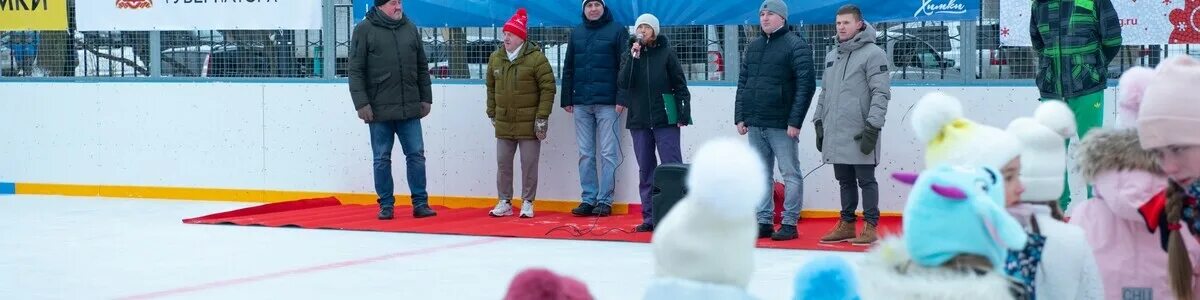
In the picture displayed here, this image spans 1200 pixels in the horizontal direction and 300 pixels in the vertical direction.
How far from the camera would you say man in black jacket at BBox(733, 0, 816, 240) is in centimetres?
955

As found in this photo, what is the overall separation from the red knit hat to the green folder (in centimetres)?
129

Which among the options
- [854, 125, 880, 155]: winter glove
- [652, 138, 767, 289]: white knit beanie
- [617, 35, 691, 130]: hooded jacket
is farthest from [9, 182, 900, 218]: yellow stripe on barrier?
[652, 138, 767, 289]: white knit beanie

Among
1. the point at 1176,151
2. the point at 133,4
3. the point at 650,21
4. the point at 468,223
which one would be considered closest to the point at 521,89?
the point at 468,223

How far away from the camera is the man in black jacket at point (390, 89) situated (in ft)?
36.4

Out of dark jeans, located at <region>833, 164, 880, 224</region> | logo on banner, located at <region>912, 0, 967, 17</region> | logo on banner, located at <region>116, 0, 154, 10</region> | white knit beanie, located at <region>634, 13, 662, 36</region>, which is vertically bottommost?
dark jeans, located at <region>833, 164, 880, 224</region>

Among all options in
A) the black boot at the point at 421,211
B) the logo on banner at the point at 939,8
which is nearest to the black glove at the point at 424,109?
the black boot at the point at 421,211

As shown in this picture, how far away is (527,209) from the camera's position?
11344 mm

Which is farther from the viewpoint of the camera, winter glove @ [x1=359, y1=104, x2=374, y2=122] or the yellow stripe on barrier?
the yellow stripe on barrier

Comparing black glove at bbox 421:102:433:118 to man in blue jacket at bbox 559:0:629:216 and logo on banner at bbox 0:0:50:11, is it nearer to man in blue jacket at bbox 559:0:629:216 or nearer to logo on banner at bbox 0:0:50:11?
man in blue jacket at bbox 559:0:629:216

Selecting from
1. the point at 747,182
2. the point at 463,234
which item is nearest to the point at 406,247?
the point at 463,234

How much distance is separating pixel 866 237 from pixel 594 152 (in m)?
2.63

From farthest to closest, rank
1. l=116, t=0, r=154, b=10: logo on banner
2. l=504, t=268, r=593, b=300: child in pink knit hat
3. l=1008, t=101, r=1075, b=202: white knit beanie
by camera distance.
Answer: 1. l=116, t=0, r=154, b=10: logo on banner
2. l=1008, t=101, r=1075, b=202: white knit beanie
3. l=504, t=268, r=593, b=300: child in pink knit hat

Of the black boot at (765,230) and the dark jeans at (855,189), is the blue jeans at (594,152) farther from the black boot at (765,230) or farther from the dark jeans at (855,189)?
the dark jeans at (855,189)

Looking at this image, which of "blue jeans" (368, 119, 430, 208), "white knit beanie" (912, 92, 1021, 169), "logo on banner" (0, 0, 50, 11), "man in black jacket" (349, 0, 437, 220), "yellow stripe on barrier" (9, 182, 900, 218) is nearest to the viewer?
"white knit beanie" (912, 92, 1021, 169)
